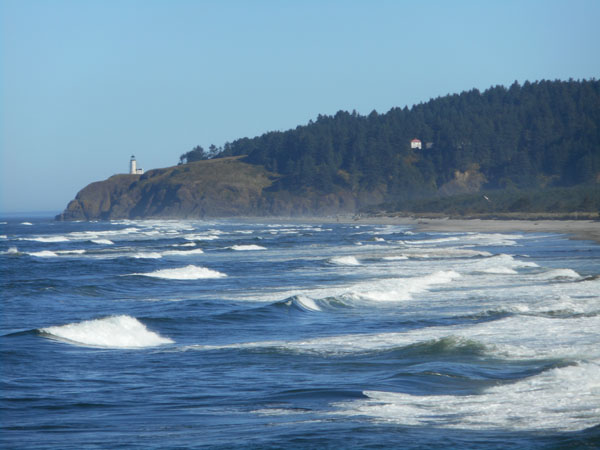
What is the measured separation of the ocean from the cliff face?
11206cm

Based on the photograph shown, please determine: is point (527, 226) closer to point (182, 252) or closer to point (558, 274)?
point (182, 252)

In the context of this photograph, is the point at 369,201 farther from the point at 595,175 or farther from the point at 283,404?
the point at 283,404

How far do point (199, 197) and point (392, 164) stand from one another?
39.6m

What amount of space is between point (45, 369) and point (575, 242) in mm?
36251

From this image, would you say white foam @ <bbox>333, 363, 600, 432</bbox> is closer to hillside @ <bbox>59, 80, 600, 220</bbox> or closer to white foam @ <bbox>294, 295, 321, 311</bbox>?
white foam @ <bbox>294, 295, 321, 311</bbox>

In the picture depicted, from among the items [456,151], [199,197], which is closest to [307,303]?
[456,151]

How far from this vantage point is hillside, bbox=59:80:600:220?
438 ft

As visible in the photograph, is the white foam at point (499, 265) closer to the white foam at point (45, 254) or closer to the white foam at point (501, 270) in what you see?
the white foam at point (501, 270)

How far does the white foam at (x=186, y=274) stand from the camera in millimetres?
31984

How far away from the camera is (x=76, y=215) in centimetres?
17275

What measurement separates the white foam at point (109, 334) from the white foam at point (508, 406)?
22.4 feet

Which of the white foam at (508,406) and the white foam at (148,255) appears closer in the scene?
the white foam at (508,406)

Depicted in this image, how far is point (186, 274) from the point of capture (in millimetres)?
32625

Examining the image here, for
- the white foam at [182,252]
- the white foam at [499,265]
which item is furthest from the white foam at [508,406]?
the white foam at [182,252]
